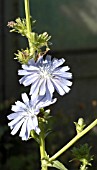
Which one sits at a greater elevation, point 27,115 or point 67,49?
point 67,49

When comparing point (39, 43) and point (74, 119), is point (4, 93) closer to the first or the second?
point (74, 119)

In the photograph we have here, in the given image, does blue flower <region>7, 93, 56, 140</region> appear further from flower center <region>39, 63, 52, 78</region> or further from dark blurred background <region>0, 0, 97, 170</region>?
dark blurred background <region>0, 0, 97, 170</region>

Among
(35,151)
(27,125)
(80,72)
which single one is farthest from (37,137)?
(80,72)

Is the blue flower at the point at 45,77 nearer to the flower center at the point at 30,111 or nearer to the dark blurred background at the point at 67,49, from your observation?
the flower center at the point at 30,111

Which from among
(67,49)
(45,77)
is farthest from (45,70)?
(67,49)

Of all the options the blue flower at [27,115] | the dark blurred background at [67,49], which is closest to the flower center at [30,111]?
the blue flower at [27,115]

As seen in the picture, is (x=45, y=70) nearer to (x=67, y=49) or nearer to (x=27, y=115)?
Result: (x=27, y=115)
